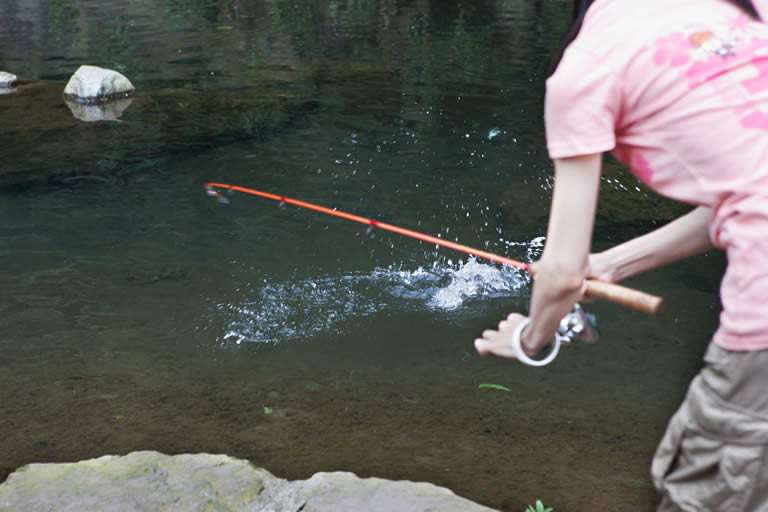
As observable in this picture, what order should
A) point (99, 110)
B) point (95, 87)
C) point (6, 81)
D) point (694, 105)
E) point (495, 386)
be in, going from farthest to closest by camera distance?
1. point (6, 81)
2. point (95, 87)
3. point (99, 110)
4. point (495, 386)
5. point (694, 105)

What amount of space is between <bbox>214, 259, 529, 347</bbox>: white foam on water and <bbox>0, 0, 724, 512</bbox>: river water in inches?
0.8

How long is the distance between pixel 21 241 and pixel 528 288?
4.49 m

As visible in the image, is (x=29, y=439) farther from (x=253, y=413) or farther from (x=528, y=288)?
(x=528, y=288)

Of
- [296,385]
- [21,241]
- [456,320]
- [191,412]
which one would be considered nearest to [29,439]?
[191,412]

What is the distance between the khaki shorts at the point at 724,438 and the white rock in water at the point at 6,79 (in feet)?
44.8

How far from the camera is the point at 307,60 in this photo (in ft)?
A: 49.3

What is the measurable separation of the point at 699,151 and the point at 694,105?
9 cm

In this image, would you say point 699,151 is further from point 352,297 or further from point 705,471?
point 352,297

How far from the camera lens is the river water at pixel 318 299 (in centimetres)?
404

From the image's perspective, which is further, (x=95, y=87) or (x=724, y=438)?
(x=95, y=87)

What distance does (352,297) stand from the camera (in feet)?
18.8

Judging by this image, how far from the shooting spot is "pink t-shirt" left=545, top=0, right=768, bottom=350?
4.50ft

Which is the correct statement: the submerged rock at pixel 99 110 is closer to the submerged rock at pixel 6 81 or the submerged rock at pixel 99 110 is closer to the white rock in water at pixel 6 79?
the submerged rock at pixel 6 81

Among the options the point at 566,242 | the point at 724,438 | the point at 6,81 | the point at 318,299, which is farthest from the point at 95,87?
the point at 724,438
